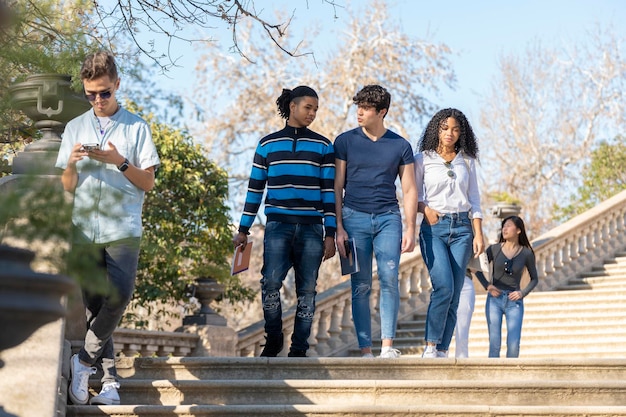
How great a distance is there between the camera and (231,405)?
6.49 metres

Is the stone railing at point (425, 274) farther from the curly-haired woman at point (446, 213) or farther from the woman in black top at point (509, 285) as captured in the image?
the curly-haired woman at point (446, 213)

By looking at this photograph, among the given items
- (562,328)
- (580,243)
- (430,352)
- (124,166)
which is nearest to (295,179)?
(430,352)

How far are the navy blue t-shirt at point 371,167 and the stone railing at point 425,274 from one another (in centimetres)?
433

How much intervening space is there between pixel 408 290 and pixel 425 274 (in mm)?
440

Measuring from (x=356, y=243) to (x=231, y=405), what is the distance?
1.59 meters

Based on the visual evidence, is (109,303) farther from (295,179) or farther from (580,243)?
(580,243)

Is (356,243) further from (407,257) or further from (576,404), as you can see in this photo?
(407,257)

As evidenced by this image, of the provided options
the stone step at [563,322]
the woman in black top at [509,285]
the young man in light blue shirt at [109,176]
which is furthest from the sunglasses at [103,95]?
the stone step at [563,322]

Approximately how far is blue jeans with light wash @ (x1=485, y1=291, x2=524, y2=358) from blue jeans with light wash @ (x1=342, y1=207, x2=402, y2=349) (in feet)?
6.27

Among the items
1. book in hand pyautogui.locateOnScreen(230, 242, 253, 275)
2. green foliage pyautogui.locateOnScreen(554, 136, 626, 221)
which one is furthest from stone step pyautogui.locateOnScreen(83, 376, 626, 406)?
green foliage pyautogui.locateOnScreen(554, 136, 626, 221)

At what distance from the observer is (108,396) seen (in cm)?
635

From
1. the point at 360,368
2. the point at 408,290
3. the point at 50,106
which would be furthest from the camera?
the point at 408,290

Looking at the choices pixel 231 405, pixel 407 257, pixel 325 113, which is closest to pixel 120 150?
pixel 231 405

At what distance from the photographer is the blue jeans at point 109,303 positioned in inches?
224
